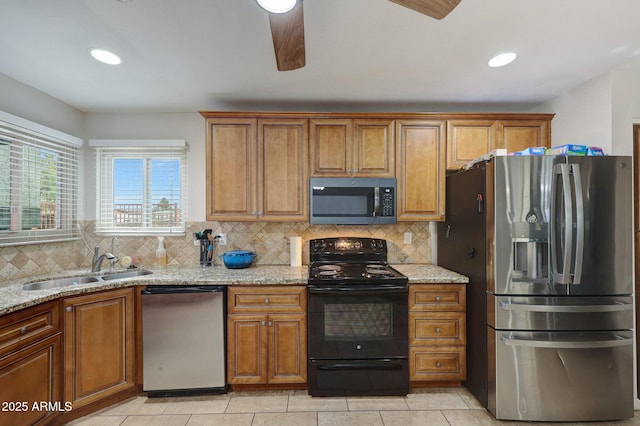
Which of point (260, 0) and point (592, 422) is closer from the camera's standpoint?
point (260, 0)

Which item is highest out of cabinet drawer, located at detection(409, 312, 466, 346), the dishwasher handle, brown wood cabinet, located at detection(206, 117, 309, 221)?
brown wood cabinet, located at detection(206, 117, 309, 221)

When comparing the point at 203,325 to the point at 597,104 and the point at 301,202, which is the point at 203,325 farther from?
the point at 597,104

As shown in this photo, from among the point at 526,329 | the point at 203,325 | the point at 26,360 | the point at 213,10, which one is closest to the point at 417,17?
the point at 213,10

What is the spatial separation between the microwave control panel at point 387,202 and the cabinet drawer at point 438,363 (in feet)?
3.71

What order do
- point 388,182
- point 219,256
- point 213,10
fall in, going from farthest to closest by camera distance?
point 219,256 < point 388,182 < point 213,10

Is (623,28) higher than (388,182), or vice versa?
(623,28)

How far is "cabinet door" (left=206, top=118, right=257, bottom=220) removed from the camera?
2799 mm

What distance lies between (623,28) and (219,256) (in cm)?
338

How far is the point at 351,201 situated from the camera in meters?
2.80

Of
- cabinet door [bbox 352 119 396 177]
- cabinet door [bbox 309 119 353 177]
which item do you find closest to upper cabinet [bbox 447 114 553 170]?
cabinet door [bbox 352 119 396 177]

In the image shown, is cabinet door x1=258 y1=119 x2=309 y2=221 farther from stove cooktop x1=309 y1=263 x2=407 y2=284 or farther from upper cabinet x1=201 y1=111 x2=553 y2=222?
stove cooktop x1=309 y1=263 x2=407 y2=284

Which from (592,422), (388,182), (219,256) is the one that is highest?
(388,182)

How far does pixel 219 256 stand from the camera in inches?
121

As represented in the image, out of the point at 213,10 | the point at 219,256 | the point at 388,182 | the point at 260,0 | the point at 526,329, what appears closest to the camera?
the point at 260,0
